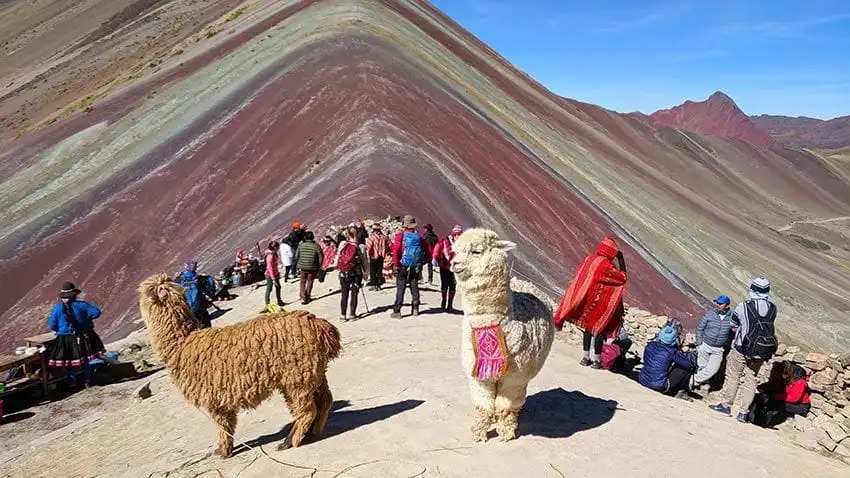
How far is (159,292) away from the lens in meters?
5.80

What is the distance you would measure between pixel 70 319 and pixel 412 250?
5.38m

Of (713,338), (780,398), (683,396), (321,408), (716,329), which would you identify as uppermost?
(716,329)

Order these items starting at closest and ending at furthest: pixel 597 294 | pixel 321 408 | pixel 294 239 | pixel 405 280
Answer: pixel 321 408 < pixel 597 294 < pixel 405 280 < pixel 294 239

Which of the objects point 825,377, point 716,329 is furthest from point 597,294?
point 825,377

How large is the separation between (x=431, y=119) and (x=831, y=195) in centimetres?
6632

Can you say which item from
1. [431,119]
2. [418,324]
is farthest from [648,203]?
[418,324]

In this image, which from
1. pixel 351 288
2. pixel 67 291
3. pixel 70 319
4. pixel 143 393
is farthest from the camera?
pixel 351 288

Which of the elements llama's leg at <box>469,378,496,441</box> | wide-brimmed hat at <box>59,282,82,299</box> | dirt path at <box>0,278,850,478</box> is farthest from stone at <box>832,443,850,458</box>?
wide-brimmed hat at <box>59,282,82,299</box>

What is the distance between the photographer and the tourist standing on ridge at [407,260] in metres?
9.96

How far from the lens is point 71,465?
280 inches

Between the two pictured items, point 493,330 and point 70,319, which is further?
point 70,319

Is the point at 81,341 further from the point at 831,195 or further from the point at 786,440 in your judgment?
the point at 831,195

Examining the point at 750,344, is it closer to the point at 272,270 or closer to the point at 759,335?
the point at 759,335

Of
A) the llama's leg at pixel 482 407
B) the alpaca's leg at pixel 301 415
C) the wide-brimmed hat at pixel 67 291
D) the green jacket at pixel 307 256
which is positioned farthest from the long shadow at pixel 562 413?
the wide-brimmed hat at pixel 67 291
